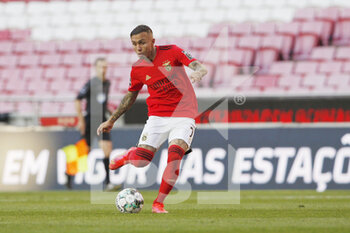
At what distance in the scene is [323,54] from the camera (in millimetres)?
18219

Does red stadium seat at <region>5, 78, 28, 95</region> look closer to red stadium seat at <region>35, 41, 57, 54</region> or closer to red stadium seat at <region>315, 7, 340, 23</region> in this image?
red stadium seat at <region>35, 41, 57, 54</region>

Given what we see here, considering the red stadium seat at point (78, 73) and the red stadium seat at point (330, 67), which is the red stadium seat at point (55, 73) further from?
the red stadium seat at point (330, 67)

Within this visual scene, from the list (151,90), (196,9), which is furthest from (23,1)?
(151,90)

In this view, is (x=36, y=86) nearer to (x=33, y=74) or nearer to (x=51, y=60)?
(x=33, y=74)

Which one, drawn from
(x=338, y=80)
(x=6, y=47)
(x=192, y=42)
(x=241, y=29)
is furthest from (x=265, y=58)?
(x=6, y=47)

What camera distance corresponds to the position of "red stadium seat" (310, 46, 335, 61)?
1809 centimetres

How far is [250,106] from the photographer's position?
43.1 feet

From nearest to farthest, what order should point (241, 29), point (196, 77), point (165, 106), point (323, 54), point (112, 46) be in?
point (196, 77)
point (165, 106)
point (323, 54)
point (241, 29)
point (112, 46)

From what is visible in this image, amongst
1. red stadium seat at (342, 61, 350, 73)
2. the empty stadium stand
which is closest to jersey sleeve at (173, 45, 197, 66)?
the empty stadium stand

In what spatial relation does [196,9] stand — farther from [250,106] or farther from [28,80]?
[250,106]

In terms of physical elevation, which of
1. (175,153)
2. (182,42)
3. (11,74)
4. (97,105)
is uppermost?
(182,42)

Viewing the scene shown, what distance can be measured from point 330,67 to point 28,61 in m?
9.34

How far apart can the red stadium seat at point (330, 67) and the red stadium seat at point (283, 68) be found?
0.77m

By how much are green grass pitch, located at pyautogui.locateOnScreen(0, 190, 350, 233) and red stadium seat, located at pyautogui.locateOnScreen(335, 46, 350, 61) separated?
28.5 feet
